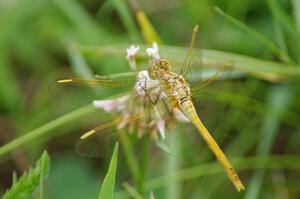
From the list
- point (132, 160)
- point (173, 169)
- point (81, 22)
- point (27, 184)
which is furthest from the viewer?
point (81, 22)

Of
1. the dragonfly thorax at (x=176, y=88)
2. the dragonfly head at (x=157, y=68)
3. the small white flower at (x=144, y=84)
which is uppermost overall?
the dragonfly head at (x=157, y=68)

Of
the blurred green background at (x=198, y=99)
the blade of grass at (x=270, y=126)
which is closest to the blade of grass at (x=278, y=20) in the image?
the blurred green background at (x=198, y=99)

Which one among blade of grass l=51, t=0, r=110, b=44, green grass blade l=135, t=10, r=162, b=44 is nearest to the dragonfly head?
green grass blade l=135, t=10, r=162, b=44

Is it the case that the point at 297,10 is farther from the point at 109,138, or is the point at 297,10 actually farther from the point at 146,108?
the point at 109,138

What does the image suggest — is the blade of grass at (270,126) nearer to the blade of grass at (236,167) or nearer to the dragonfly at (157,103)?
the blade of grass at (236,167)

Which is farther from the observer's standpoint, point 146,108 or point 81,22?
point 81,22

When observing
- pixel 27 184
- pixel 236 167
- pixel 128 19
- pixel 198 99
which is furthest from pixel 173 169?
pixel 27 184
